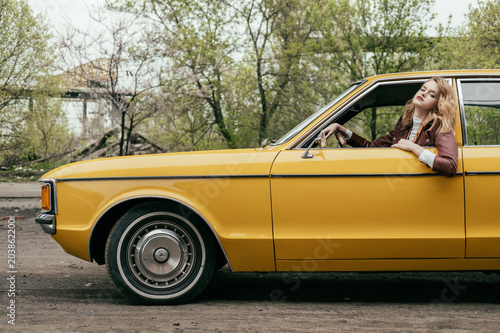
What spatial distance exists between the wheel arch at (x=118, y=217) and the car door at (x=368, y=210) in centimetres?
58

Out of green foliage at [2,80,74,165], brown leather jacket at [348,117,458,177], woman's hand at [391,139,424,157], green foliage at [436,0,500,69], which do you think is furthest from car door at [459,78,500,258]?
green foliage at [2,80,74,165]

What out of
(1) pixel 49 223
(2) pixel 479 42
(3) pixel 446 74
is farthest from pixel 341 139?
(2) pixel 479 42

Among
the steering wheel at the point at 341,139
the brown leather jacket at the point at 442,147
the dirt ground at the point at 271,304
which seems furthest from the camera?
the steering wheel at the point at 341,139

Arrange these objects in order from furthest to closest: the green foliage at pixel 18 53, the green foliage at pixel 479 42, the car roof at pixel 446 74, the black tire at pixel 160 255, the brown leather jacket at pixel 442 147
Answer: the green foliage at pixel 479 42 → the green foliage at pixel 18 53 → the car roof at pixel 446 74 → the black tire at pixel 160 255 → the brown leather jacket at pixel 442 147

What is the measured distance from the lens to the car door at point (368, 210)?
4.39m

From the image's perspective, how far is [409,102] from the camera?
16.8 ft

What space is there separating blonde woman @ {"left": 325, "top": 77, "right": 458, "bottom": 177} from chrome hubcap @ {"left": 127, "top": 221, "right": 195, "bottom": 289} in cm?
142

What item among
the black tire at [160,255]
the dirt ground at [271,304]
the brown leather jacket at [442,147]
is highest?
the brown leather jacket at [442,147]

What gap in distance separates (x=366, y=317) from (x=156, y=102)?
713 inches

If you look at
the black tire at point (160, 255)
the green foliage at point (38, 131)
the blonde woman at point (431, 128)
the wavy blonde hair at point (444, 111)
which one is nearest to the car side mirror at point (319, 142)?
the blonde woman at point (431, 128)

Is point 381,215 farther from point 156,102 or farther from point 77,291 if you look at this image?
point 156,102

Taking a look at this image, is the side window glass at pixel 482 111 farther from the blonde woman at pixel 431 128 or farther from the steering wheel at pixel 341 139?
the steering wheel at pixel 341 139

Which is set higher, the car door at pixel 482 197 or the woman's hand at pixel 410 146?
the woman's hand at pixel 410 146

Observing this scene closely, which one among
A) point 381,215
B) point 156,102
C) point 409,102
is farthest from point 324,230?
point 156,102
